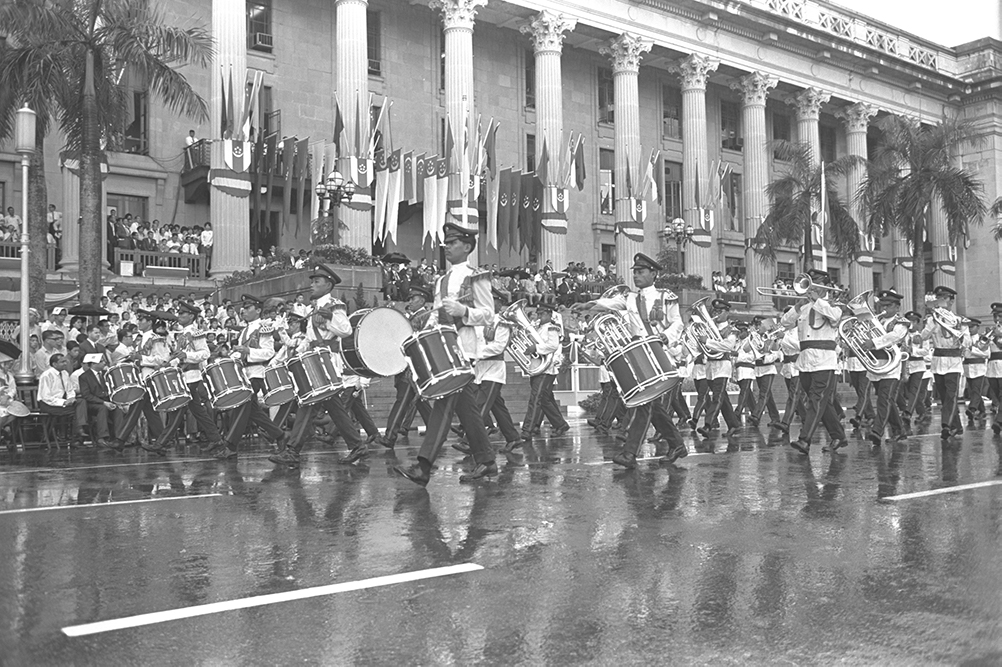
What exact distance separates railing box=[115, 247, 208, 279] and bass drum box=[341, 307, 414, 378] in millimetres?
19840

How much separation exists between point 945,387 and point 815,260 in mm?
32908

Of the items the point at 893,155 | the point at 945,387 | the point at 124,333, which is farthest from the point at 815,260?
the point at 124,333

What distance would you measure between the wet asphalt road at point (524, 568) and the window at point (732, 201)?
33.2 meters

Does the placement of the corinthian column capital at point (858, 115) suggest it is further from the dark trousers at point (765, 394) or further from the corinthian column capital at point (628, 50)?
the dark trousers at point (765, 394)

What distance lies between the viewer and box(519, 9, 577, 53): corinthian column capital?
38156 mm

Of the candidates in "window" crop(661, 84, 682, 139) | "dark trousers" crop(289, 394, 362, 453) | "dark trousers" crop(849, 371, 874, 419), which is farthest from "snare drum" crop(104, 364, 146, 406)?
"window" crop(661, 84, 682, 139)

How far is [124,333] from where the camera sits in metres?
15.9

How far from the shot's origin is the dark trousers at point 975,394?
1830cm

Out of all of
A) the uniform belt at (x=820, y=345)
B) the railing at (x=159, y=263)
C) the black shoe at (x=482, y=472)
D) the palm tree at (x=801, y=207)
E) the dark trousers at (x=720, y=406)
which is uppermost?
the palm tree at (x=801, y=207)

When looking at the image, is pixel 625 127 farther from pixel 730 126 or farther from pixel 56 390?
pixel 56 390

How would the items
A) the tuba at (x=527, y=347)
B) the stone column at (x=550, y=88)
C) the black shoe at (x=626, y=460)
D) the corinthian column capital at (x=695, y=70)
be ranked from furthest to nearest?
1. the corinthian column capital at (x=695, y=70)
2. the stone column at (x=550, y=88)
3. the tuba at (x=527, y=347)
4. the black shoe at (x=626, y=460)

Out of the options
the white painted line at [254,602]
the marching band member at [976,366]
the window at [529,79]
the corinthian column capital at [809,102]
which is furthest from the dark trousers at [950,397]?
the corinthian column capital at [809,102]

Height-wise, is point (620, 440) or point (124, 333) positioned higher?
point (124, 333)

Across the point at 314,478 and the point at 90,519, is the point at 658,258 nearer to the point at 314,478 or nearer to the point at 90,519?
the point at 314,478
